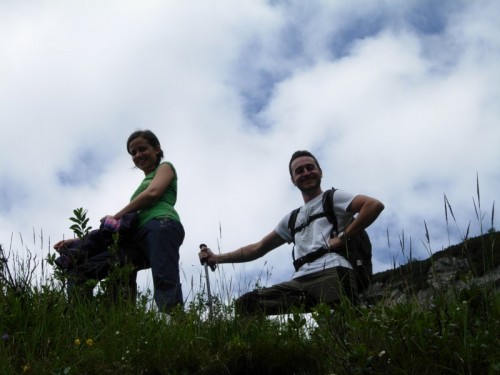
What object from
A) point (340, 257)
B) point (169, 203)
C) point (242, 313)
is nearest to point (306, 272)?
point (340, 257)

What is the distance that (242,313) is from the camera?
14.5 feet

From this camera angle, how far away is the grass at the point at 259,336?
319cm

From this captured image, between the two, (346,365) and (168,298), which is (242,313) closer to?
(168,298)

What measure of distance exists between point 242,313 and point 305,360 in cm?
85

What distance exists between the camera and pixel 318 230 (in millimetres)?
5168

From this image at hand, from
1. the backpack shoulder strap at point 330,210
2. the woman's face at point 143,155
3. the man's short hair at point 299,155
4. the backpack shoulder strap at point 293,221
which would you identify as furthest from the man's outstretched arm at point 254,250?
the woman's face at point 143,155

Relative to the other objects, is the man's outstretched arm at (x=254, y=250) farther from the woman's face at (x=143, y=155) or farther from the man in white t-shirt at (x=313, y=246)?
the woman's face at (x=143, y=155)

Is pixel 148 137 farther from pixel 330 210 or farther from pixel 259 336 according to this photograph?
pixel 259 336

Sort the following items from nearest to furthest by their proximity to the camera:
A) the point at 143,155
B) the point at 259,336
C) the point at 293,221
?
the point at 259,336 → the point at 293,221 → the point at 143,155

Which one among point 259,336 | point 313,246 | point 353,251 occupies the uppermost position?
point 313,246

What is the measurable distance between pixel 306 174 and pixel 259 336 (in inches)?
80.9

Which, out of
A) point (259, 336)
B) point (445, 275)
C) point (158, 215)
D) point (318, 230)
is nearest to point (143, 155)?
point (158, 215)

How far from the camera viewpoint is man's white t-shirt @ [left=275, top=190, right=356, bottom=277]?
16.4 feet

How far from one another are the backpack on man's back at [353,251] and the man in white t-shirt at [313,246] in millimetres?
33
